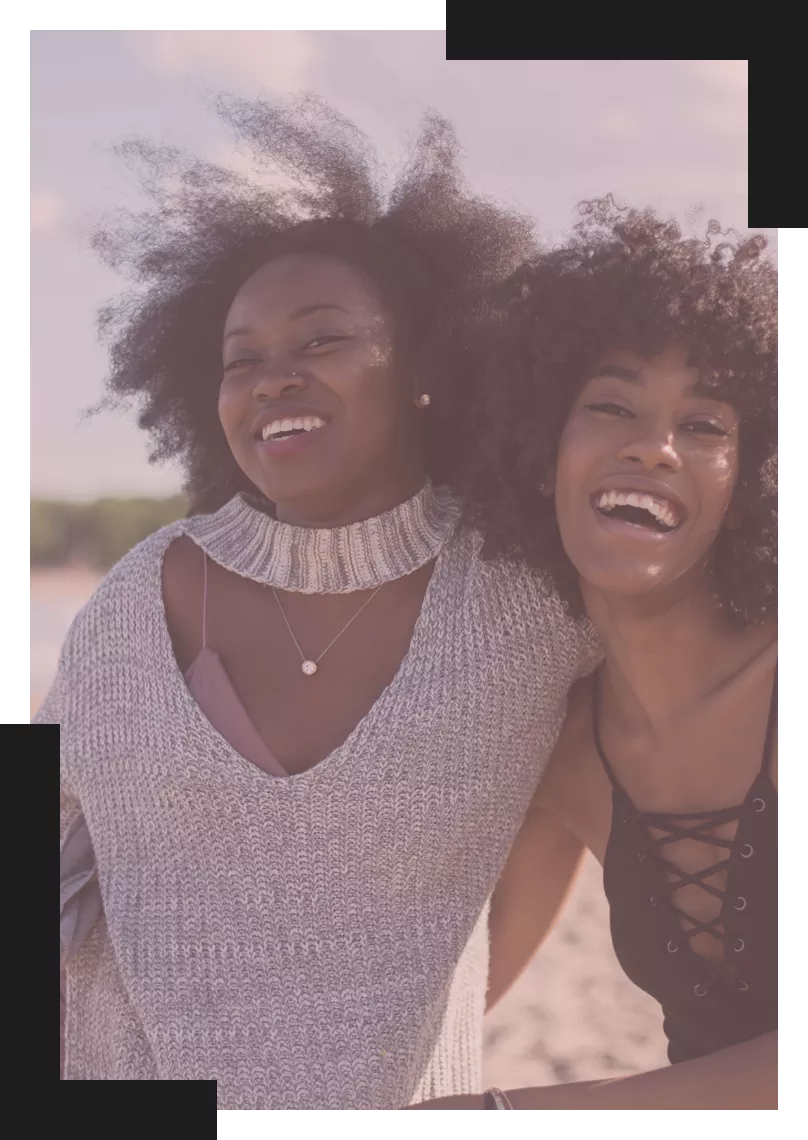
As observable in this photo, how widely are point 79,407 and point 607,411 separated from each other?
48.5 inches

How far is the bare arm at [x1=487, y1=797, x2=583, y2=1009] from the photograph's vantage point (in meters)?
2.72

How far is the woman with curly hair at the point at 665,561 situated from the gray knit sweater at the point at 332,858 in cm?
14

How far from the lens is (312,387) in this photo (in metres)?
2.39

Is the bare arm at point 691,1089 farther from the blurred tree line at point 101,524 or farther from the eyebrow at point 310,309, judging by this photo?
the blurred tree line at point 101,524

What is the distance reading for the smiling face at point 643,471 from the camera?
2.14 metres

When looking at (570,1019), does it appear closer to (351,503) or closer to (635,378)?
(351,503)

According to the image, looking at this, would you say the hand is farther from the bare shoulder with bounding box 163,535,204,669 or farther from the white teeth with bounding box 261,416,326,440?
the white teeth with bounding box 261,416,326,440

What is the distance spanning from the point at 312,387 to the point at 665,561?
0.72 metres

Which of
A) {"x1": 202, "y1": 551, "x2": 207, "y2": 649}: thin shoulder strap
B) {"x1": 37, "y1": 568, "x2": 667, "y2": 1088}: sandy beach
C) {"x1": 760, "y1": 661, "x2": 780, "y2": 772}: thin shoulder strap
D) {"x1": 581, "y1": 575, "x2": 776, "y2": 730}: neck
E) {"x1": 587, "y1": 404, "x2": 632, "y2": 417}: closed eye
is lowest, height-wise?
{"x1": 37, "y1": 568, "x2": 667, "y2": 1088}: sandy beach

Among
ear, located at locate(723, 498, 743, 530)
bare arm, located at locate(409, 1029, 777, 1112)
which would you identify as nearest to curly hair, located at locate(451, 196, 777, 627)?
ear, located at locate(723, 498, 743, 530)

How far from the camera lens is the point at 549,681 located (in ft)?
7.92

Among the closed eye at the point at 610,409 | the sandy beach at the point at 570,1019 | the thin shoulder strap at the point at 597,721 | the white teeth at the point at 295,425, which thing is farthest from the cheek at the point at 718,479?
the sandy beach at the point at 570,1019

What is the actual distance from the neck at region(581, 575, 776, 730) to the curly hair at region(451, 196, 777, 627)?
1.8 inches
